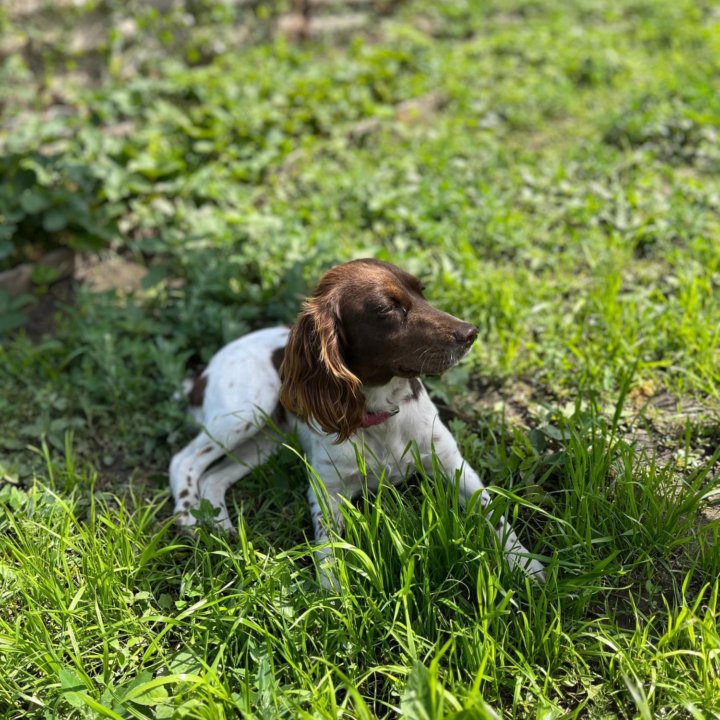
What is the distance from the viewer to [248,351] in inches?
122

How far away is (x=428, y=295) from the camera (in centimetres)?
368

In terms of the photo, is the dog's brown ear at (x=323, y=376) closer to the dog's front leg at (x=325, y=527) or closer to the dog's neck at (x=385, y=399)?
the dog's neck at (x=385, y=399)

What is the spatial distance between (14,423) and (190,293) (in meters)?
1.03

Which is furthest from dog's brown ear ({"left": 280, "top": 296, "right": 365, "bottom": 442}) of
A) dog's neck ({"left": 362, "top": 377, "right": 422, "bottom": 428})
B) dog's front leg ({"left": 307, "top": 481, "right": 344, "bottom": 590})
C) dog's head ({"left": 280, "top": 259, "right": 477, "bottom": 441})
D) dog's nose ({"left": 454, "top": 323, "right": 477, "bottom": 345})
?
dog's nose ({"left": 454, "top": 323, "right": 477, "bottom": 345})

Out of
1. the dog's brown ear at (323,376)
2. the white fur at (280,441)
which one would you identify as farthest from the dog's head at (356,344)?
the white fur at (280,441)

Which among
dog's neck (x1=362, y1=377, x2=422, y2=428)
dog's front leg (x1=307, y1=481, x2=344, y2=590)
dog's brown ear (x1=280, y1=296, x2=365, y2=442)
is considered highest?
dog's brown ear (x1=280, y1=296, x2=365, y2=442)

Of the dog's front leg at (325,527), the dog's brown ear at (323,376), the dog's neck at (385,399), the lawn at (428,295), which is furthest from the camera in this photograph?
the dog's neck at (385,399)

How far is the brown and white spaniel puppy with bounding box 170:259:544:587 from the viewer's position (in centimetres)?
242

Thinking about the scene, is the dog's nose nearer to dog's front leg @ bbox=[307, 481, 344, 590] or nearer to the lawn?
the lawn

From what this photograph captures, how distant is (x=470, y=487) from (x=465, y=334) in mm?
562

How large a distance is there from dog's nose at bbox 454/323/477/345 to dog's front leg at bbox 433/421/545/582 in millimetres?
389

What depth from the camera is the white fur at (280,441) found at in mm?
2580

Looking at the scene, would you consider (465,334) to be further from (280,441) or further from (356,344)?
(280,441)

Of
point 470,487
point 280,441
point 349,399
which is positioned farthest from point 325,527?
point 280,441
